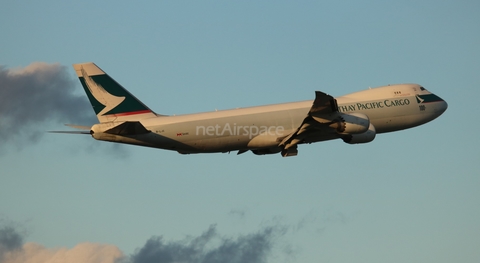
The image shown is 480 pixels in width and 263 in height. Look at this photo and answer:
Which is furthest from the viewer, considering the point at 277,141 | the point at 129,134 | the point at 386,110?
the point at 386,110

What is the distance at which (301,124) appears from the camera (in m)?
55.8

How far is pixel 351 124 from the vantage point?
56156 mm

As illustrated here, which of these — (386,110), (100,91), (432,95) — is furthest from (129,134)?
(432,95)

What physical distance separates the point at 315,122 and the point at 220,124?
702cm

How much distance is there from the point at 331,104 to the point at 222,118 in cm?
818

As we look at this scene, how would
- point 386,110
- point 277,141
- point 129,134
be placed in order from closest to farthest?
point 129,134, point 277,141, point 386,110

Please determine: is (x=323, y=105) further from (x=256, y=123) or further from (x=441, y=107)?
(x=441, y=107)

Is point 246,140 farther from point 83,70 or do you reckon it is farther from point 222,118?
point 83,70

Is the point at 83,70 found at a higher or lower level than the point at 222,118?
higher

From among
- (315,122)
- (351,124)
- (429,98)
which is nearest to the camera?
(315,122)

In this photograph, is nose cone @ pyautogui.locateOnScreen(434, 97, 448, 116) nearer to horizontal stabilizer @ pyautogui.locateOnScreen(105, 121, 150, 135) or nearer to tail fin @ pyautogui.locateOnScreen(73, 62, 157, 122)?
tail fin @ pyautogui.locateOnScreen(73, 62, 157, 122)

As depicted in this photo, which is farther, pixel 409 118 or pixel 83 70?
pixel 409 118

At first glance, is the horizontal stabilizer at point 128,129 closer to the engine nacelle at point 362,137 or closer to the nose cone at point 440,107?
the engine nacelle at point 362,137

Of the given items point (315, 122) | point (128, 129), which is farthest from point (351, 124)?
point (128, 129)
